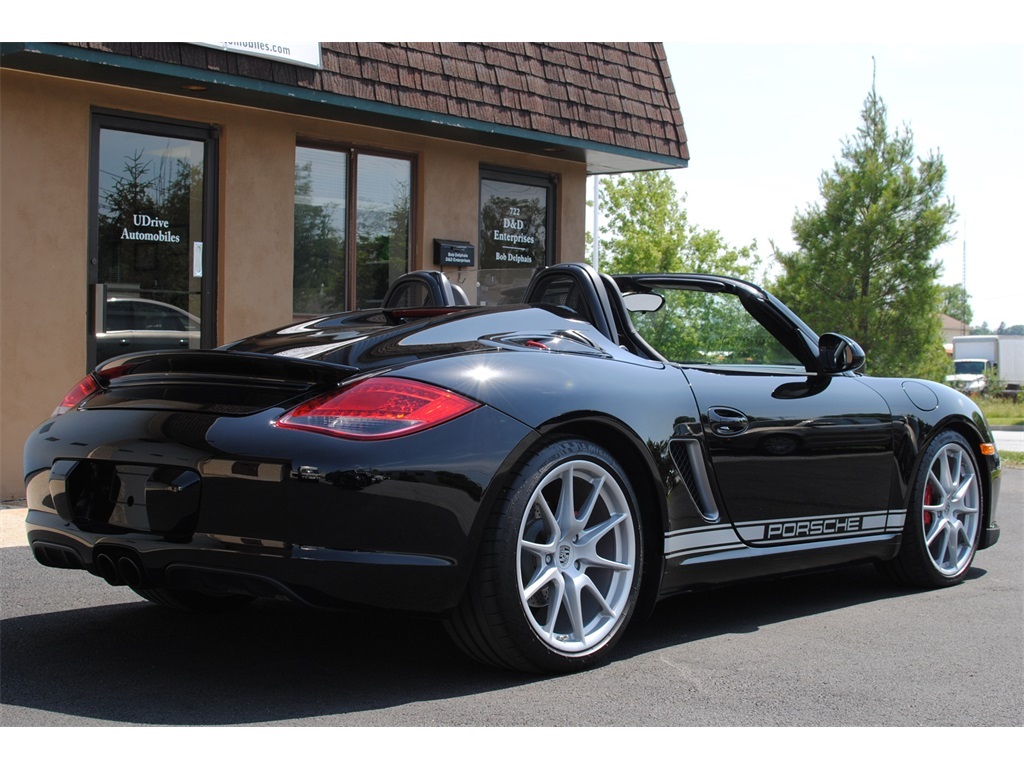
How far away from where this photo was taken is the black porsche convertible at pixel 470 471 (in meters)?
3.21

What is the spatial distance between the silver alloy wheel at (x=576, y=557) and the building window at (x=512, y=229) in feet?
23.6

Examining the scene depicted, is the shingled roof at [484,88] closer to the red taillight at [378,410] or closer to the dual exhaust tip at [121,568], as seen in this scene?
the dual exhaust tip at [121,568]

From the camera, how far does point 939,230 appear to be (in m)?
22.0

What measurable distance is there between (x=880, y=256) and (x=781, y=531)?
62.3 feet

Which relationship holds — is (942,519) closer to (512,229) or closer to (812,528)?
(812,528)

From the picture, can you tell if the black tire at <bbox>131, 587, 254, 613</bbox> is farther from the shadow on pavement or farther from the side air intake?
the side air intake

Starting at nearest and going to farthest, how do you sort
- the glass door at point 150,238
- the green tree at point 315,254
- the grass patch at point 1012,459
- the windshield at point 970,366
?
the glass door at point 150,238 < the green tree at point 315,254 < the grass patch at point 1012,459 < the windshield at point 970,366

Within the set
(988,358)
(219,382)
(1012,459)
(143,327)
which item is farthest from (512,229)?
(988,358)

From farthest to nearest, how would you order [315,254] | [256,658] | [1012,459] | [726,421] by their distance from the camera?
[1012,459] → [315,254] → [726,421] → [256,658]

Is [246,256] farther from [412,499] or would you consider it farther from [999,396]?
[999,396]

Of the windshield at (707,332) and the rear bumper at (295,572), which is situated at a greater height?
the windshield at (707,332)

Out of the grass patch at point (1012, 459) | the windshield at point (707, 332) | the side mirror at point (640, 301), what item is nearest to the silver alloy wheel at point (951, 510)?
the windshield at point (707, 332)

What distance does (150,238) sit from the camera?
28.6 feet

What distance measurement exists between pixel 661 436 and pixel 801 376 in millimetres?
1129
